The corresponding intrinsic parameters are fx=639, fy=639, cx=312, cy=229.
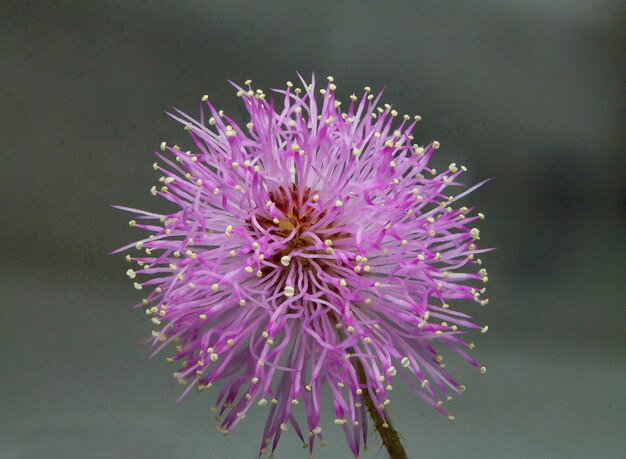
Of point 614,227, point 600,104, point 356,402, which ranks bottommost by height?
point 356,402

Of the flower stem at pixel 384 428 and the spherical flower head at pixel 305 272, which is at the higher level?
the spherical flower head at pixel 305 272

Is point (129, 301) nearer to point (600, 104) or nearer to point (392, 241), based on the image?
point (392, 241)

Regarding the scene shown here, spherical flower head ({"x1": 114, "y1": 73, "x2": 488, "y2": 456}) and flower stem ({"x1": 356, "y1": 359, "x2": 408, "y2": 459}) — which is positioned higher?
spherical flower head ({"x1": 114, "y1": 73, "x2": 488, "y2": 456})

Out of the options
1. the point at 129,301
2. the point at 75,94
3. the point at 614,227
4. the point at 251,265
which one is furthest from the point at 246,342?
the point at 614,227

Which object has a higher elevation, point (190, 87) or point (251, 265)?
point (190, 87)
